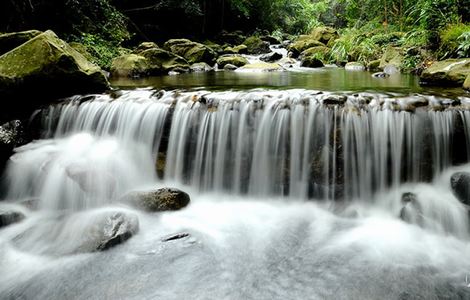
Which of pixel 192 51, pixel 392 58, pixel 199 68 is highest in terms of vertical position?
pixel 192 51

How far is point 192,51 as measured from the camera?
586 inches

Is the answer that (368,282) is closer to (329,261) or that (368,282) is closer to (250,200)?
(329,261)

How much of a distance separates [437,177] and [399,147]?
601 mm

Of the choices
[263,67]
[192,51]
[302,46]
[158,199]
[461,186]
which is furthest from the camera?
[302,46]

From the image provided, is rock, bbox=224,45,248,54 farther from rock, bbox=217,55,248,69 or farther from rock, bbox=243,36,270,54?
rock, bbox=217,55,248,69

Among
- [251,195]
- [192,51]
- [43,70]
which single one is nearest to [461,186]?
[251,195]

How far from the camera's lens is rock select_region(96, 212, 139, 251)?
351cm

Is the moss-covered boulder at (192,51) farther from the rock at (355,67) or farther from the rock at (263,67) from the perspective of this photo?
the rock at (355,67)

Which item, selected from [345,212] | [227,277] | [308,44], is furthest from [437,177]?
[308,44]

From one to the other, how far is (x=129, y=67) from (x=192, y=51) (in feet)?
16.1

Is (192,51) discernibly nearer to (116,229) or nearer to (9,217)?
(9,217)

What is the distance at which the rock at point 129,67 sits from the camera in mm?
10523

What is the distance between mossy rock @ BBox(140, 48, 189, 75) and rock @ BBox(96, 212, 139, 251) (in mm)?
8447

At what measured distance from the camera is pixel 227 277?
10.2 ft
